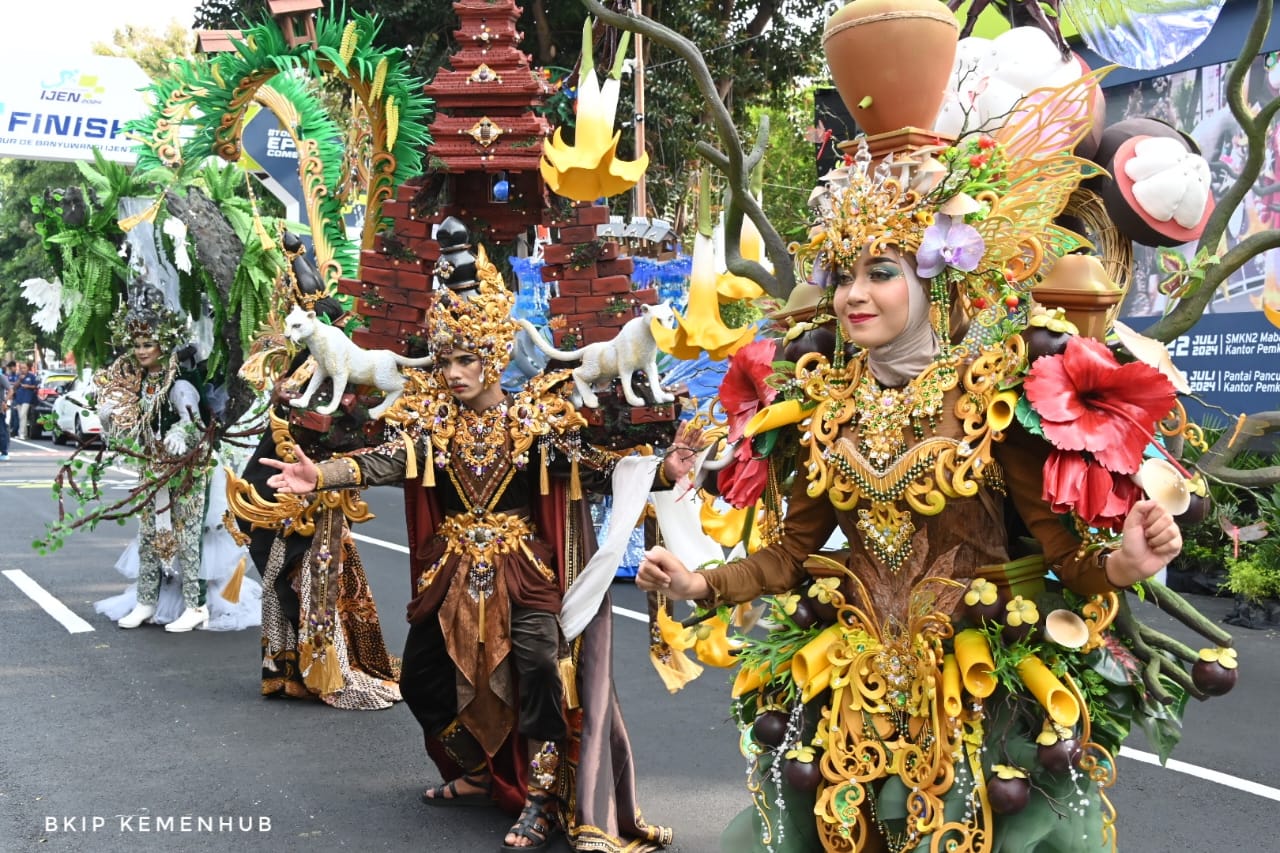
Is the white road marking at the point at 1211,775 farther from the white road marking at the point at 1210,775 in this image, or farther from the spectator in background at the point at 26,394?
the spectator in background at the point at 26,394

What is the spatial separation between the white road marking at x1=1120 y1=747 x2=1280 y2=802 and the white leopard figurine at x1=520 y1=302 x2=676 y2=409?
107 inches

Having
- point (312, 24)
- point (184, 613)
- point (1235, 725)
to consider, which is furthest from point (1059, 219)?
point (184, 613)

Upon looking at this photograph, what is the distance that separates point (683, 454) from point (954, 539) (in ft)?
5.24

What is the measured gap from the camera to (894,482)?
2975 mm

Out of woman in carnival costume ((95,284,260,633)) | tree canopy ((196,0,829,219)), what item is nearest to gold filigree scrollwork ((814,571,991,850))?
woman in carnival costume ((95,284,260,633))

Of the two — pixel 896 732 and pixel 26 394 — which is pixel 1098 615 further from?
pixel 26 394

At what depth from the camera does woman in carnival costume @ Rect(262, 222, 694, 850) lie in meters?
4.64

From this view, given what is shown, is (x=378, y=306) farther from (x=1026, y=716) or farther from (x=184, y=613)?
(x=184, y=613)

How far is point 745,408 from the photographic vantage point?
3.44 metres

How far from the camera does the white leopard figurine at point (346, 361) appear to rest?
483 centimetres

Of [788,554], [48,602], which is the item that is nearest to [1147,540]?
[788,554]

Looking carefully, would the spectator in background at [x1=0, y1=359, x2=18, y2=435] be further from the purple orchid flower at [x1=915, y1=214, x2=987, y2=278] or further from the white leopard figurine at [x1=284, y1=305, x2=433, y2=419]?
the purple orchid flower at [x1=915, y1=214, x2=987, y2=278]

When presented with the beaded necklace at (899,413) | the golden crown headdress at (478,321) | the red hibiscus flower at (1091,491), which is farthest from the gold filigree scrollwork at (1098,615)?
the golden crown headdress at (478,321)

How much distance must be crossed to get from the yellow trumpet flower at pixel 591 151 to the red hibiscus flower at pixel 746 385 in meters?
0.66
